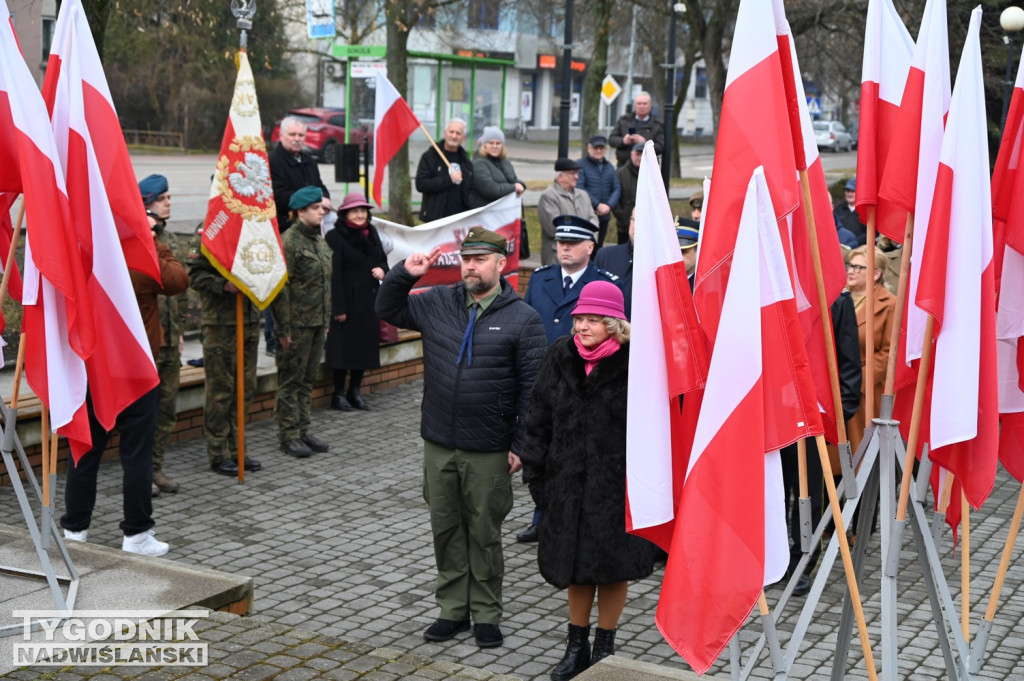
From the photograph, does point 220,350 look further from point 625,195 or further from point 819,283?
point 625,195

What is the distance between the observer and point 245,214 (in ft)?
30.0

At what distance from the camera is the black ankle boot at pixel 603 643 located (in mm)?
6133

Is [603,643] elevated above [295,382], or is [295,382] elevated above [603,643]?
[295,382]

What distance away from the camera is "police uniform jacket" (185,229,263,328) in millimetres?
9227

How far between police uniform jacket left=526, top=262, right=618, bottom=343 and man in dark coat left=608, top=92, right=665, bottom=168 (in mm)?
7563

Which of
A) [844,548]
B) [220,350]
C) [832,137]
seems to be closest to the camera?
[844,548]

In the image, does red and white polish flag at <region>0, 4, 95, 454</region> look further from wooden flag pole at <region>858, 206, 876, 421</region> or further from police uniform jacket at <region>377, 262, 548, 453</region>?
wooden flag pole at <region>858, 206, 876, 421</region>

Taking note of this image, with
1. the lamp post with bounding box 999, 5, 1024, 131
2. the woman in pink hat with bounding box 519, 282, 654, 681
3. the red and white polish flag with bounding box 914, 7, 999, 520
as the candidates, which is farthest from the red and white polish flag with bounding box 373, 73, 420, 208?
the red and white polish flag with bounding box 914, 7, 999, 520

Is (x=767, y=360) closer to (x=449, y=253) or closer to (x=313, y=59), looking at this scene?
(x=449, y=253)

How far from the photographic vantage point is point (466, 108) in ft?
79.5

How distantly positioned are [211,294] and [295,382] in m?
1.20

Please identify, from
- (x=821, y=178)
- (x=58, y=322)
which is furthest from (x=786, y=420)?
(x=58, y=322)

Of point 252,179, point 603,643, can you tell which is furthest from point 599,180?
point 603,643

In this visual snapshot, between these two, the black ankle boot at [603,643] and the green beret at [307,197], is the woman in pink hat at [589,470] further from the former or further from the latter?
the green beret at [307,197]
